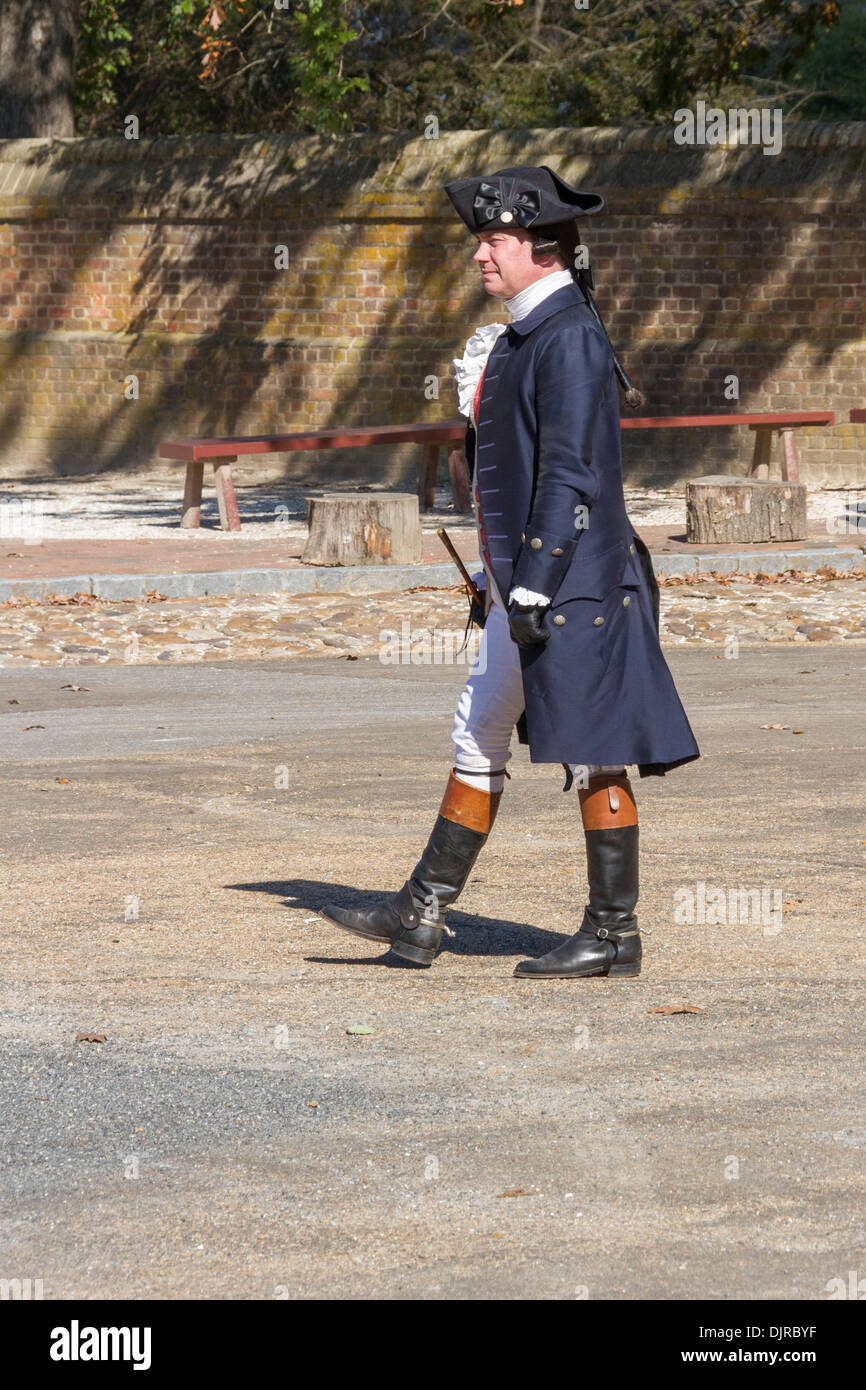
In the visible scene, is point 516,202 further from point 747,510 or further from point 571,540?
point 747,510

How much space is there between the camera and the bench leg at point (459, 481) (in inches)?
656

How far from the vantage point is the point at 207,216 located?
69.9ft

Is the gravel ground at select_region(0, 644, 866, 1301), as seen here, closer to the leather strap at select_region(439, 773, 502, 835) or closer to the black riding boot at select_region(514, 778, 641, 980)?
the black riding boot at select_region(514, 778, 641, 980)

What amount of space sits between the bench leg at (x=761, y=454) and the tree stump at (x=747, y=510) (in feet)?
11.4

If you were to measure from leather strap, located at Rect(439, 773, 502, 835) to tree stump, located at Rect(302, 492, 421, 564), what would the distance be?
326 inches

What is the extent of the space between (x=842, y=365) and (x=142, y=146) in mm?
7940

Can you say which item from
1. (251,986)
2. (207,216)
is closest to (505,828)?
(251,986)

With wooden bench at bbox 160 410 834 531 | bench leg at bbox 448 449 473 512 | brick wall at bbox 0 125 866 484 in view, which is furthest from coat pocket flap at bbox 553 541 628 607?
brick wall at bbox 0 125 866 484

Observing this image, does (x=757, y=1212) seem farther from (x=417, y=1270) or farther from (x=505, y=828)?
(x=505, y=828)

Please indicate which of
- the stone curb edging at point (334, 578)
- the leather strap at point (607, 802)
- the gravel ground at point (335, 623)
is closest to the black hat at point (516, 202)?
the leather strap at point (607, 802)

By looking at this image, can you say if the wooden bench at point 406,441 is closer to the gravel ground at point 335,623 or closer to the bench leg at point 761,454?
the bench leg at point 761,454

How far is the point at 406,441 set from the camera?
16.1m

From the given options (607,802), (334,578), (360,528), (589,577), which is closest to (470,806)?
(607,802)

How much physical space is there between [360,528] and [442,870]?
8338 mm
